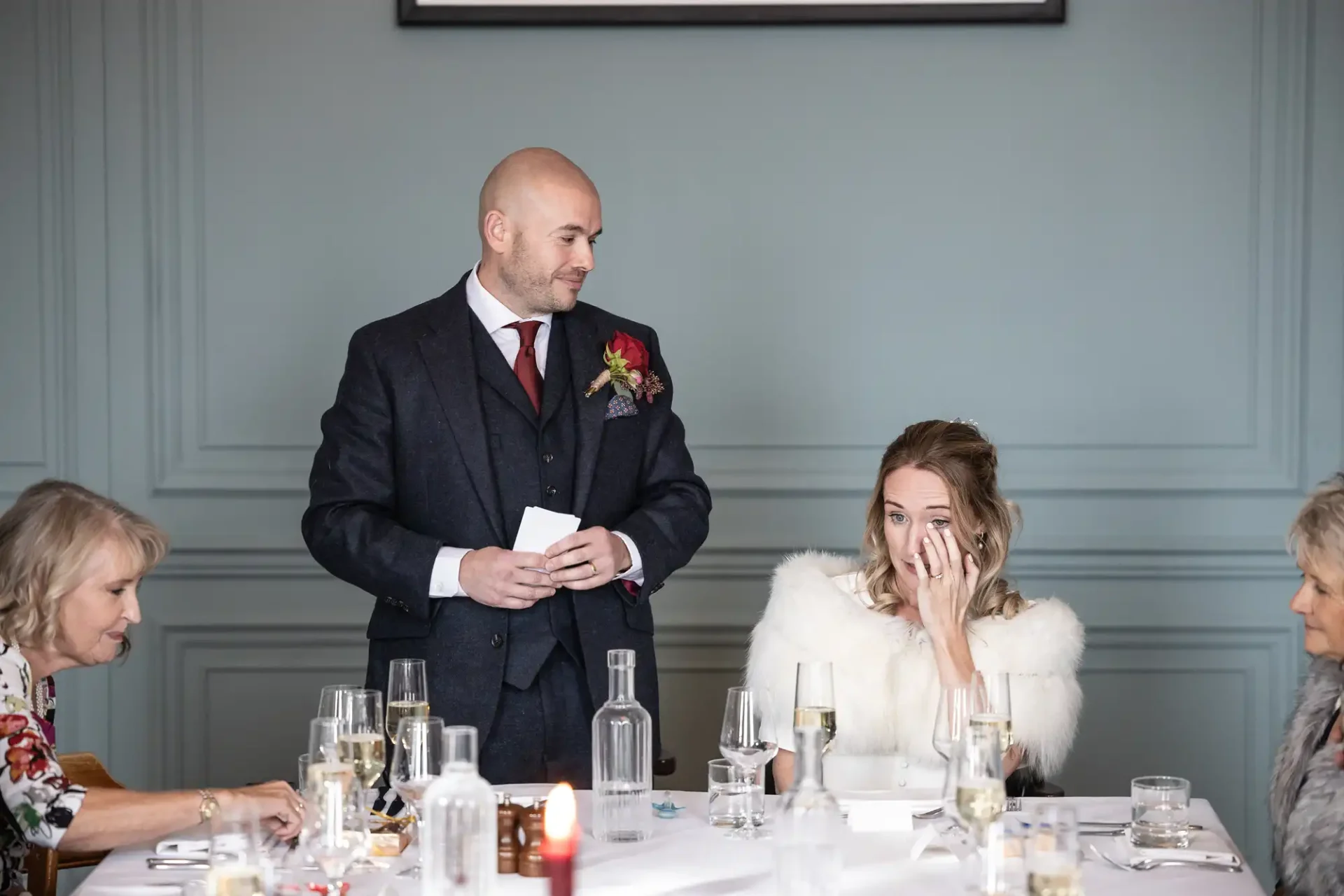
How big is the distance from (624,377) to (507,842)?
1.31m

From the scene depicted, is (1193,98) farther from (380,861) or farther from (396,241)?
(380,861)

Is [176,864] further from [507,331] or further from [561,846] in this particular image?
[507,331]

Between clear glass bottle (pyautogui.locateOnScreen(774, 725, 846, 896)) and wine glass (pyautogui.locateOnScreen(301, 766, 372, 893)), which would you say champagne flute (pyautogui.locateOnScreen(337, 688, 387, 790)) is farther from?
clear glass bottle (pyautogui.locateOnScreen(774, 725, 846, 896))

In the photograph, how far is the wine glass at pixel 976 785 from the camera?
1.86 metres

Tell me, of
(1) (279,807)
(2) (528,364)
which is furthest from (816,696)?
(2) (528,364)

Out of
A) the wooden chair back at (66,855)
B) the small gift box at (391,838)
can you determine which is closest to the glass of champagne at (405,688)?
the small gift box at (391,838)

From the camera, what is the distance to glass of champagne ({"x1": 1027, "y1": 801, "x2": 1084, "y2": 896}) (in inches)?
67.6

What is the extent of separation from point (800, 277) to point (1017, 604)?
54.4 inches

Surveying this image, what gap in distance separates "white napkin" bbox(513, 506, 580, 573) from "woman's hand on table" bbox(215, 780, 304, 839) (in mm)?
829

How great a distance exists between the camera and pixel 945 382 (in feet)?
13.4

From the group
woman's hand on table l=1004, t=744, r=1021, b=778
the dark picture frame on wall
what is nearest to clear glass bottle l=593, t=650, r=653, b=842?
woman's hand on table l=1004, t=744, r=1021, b=778

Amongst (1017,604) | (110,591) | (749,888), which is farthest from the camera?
(1017,604)

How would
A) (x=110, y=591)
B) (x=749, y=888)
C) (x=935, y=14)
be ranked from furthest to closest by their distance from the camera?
(x=935, y=14) → (x=110, y=591) → (x=749, y=888)

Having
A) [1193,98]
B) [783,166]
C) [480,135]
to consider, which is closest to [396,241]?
[480,135]
